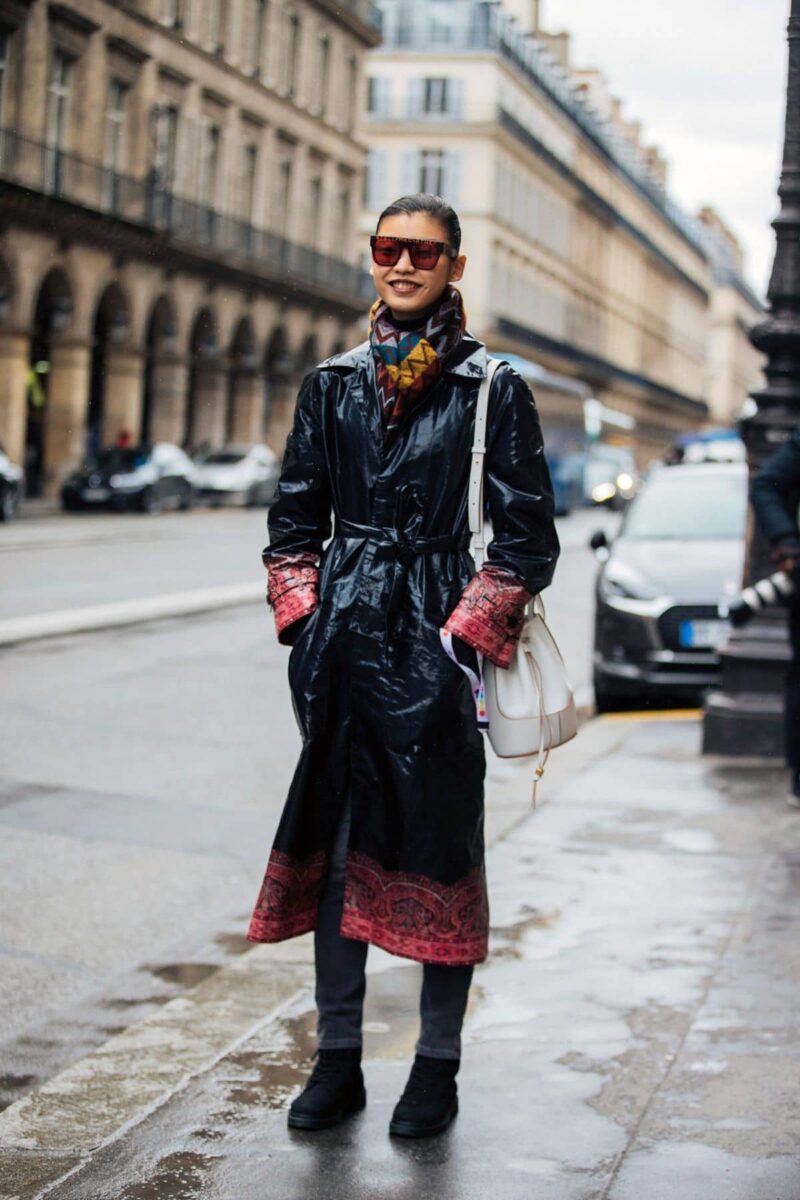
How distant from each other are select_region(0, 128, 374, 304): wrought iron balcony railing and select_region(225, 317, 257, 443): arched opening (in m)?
2.16

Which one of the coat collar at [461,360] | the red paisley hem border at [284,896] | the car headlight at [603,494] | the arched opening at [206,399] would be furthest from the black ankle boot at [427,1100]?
the arched opening at [206,399]

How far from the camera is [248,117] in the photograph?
1425 inches

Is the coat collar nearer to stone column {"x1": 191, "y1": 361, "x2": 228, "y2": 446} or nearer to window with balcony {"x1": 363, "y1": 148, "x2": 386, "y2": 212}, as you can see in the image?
stone column {"x1": 191, "y1": 361, "x2": 228, "y2": 446}

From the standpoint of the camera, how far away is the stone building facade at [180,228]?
28781 mm

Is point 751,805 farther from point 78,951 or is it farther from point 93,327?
point 93,327

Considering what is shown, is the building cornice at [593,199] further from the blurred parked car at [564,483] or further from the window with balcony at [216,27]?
the window with balcony at [216,27]

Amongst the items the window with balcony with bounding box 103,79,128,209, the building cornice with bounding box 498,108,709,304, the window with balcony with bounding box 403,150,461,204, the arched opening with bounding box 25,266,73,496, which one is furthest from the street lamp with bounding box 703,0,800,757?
the building cornice with bounding box 498,108,709,304

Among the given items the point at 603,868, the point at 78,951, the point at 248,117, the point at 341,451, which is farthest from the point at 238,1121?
the point at 248,117

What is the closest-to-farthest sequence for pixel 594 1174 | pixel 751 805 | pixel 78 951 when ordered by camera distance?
pixel 594 1174, pixel 78 951, pixel 751 805

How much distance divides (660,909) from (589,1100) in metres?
1.72

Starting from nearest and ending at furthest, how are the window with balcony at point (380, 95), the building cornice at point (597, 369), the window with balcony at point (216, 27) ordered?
the window with balcony at point (216, 27), the window with balcony at point (380, 95), the building cornice at point (597, 369)

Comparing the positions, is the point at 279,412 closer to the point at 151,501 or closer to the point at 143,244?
the point at 143,244

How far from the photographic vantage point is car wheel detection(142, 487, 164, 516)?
3647cm

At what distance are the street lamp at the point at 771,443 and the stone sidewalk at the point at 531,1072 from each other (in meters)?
2.40
